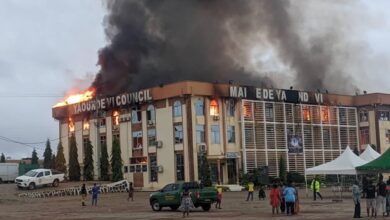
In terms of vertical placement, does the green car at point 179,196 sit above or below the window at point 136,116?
below

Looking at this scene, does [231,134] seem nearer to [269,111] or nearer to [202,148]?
[202,148]

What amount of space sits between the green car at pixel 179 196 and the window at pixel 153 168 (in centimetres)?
2783

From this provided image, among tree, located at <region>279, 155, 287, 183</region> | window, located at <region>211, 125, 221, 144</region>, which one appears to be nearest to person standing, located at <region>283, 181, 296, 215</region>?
window, located at <region>211, 125, 221, 144</region>

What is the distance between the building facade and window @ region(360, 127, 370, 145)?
3.44 metres

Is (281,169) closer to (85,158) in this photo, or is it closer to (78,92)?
(85,158)

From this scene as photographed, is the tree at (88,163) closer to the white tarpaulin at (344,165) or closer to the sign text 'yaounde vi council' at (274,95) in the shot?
the sign text 'yaounde vi council' at (274,95)

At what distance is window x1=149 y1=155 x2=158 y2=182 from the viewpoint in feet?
199

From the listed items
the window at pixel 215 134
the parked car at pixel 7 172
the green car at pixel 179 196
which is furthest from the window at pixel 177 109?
the green car at pixel 179 196

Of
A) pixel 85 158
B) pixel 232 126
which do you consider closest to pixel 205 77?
pixel 232 126

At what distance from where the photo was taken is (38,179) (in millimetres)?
55781

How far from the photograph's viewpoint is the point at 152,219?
26.2m

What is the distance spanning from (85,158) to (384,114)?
35.7 meters

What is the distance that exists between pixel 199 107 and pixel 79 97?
18479mm

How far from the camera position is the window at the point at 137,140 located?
6250 centimetres
